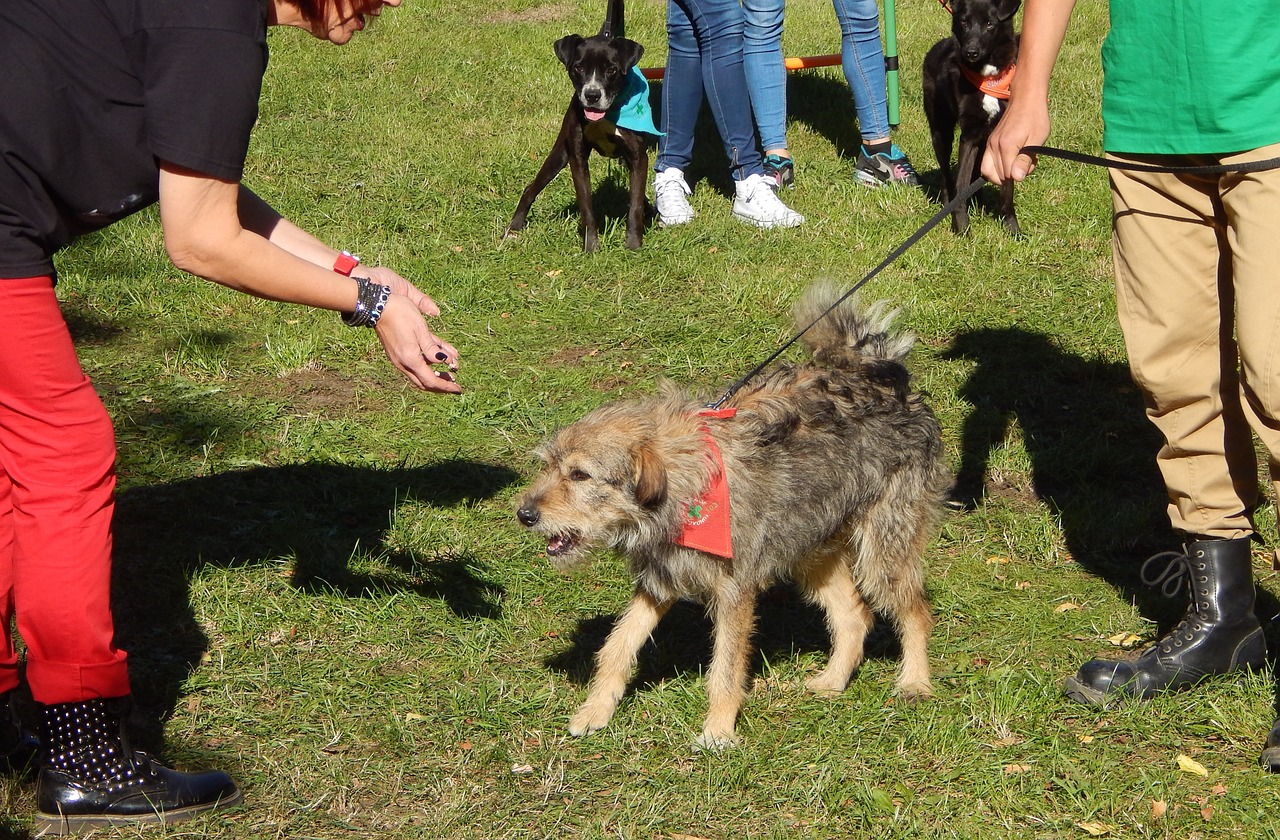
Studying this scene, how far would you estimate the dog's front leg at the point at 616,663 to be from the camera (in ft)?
11.2

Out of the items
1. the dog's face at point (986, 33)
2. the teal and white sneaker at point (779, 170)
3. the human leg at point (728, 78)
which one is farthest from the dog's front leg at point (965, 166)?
the human leg at point (728, 78)

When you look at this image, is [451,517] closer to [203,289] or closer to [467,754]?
[467,754]

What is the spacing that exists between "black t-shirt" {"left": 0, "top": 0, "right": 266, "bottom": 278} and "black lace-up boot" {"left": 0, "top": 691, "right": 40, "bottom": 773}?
123 centimetres

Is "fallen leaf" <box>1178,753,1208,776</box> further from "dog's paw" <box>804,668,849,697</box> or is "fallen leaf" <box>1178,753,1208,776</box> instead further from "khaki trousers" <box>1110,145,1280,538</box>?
"dog's paw" <box>804,668,849,697</box>

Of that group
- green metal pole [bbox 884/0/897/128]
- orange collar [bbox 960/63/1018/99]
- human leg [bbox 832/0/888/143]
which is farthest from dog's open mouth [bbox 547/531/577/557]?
green metal pole [bbox 884/0/897/128]

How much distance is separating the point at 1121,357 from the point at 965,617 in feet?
7.08

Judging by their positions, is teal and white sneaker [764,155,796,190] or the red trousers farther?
teal and white sneaker [764,155,796,190]

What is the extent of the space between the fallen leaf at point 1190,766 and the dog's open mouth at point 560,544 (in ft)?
5.62

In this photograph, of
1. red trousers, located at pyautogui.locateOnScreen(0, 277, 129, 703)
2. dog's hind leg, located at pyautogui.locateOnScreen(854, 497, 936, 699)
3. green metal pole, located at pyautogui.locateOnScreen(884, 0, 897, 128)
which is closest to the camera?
red trousers, located at pyautogui.locateOnScreen(0, 277, 129, 703)

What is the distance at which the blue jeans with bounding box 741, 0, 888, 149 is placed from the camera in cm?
737

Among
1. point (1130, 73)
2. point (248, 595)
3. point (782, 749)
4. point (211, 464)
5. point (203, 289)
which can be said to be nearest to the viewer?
point (1130, 73)

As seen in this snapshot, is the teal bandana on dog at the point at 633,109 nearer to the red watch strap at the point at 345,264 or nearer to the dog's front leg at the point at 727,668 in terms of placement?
A: the red watch strap at the point at 345,264

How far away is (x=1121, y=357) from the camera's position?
5.60 meters

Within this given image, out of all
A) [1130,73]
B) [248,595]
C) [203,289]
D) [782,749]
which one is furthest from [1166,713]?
[203,289]
